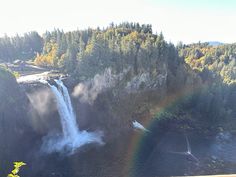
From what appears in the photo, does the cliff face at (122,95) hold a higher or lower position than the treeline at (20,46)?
lower

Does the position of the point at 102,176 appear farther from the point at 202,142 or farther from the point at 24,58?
the point at 24,58

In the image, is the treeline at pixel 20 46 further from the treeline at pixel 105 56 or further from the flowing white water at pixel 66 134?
the flowing white water at pixel 66 134

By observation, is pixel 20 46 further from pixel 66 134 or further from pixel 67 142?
pixel 67 142

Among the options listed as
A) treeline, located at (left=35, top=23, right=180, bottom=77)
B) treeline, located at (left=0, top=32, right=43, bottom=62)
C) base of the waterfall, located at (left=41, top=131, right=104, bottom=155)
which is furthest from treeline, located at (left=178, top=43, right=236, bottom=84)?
base of the waterfall, located at (left=41, top=131, right=104, bottom=155)

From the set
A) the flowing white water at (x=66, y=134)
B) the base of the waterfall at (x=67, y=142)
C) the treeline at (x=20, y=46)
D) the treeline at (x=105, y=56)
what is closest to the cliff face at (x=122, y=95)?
the treeline at (x=105, y=56)

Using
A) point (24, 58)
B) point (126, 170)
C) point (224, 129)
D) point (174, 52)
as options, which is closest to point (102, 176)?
point (126, 170)

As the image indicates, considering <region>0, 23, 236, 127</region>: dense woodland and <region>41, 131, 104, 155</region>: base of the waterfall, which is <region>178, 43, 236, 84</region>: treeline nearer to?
<region>0, 23, 236, 127</region>: dense woodland
